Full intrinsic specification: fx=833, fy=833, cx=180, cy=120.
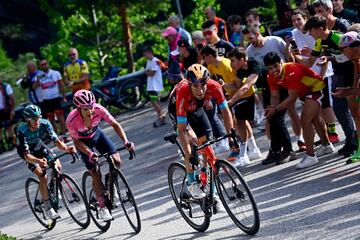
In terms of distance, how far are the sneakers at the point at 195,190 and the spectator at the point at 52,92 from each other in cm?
1020

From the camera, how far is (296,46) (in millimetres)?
13188

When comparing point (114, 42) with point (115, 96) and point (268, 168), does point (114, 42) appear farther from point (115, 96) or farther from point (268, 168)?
point (268, 168)

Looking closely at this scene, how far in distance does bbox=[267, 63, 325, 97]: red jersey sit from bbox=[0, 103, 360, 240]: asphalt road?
1.07 m

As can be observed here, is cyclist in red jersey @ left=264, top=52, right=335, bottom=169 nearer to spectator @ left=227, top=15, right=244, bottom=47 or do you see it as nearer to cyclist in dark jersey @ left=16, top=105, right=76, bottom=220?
cyclist in dark jersey @ left=16, top=105, right=76, bottom=220

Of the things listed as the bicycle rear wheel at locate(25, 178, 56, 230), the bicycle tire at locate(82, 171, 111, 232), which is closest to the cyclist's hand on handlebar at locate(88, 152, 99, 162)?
the bicycle tire at locate(82, 171, 111, 232)

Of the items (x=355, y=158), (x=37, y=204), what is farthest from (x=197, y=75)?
(x=37, y=204)

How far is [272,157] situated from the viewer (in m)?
12.6

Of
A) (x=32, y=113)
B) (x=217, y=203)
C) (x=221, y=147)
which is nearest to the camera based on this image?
(x=217, y=203)

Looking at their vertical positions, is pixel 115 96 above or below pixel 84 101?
below

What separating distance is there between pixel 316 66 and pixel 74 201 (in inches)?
160

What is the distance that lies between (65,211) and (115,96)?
370 inches

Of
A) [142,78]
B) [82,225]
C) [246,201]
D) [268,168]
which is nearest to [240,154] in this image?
[268,168]

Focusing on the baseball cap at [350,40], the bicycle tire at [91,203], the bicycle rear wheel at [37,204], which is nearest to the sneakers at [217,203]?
the bicycle tire at [91,203]

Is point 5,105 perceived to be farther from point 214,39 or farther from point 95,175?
point 95,175
